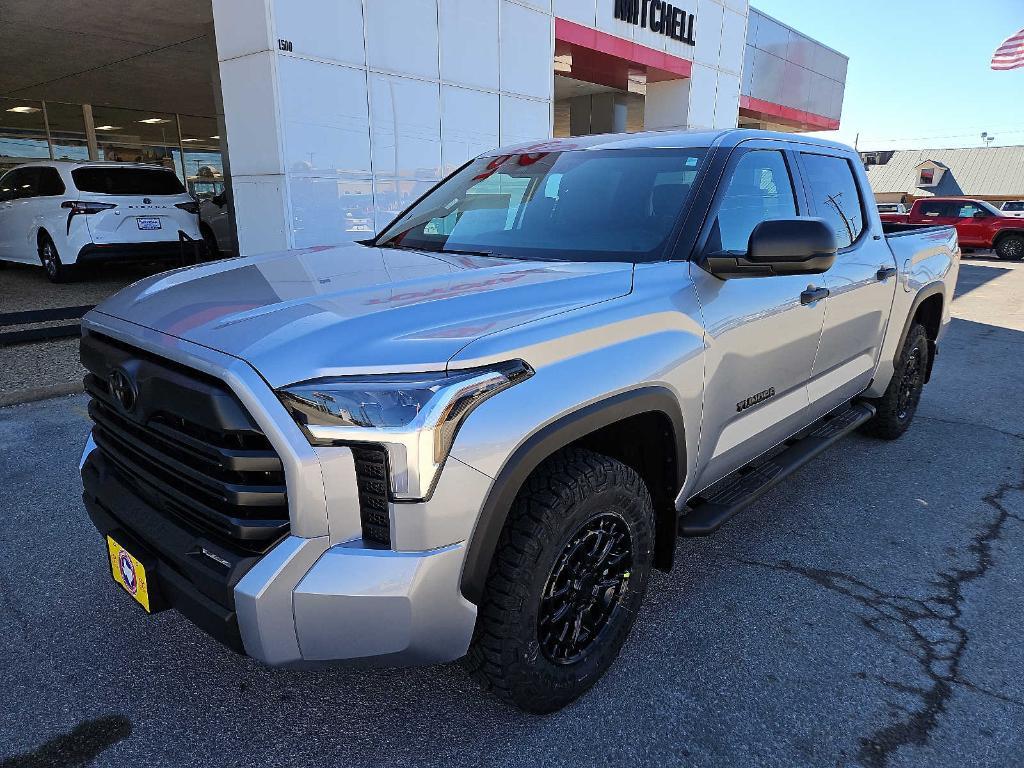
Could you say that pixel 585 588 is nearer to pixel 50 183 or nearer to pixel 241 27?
pixel 241 27

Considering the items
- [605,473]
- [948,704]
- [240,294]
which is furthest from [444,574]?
[948,704]

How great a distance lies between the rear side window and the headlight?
10011mm

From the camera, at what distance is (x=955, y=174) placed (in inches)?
2116

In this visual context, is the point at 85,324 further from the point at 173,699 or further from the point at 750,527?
the point at 750,527

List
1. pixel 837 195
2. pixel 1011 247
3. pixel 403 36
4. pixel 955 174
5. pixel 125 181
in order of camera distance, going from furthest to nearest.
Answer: pixel 955 174 → pixel 1011 247 → pixel 125 181 → pixel 403 36 → pixel 837 195

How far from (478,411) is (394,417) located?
21cm

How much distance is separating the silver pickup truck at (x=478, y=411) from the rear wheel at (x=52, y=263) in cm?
946

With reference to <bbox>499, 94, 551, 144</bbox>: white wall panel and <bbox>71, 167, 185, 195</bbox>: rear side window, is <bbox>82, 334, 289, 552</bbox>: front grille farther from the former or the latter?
<bbox>499, 94, 551, 144</bbox>: white wall panel

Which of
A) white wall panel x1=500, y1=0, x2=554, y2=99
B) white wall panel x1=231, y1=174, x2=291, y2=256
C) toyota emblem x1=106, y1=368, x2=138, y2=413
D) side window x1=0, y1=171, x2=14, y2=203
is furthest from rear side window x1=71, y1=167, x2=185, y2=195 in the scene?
toyota emblem x1=106, y1=368, x2=138, y2=413

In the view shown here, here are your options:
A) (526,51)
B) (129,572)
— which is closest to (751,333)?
(129,572)

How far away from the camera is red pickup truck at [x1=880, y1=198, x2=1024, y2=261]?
67.3 feet

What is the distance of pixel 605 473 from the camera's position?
2.09 metres

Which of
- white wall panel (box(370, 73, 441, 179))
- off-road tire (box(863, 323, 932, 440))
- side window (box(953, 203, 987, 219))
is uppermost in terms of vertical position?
white wall panel (box(370, 73, 441, 179))

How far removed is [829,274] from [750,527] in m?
1.31
